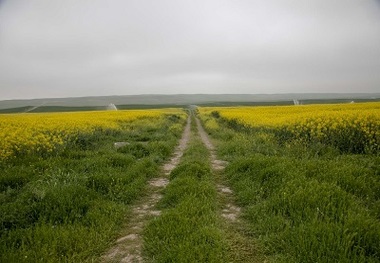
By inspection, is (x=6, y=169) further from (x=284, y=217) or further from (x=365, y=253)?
(x=365, y=253)

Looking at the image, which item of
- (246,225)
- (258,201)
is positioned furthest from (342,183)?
(246,225)

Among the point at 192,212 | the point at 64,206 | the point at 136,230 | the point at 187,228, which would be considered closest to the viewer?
the point at 187,228

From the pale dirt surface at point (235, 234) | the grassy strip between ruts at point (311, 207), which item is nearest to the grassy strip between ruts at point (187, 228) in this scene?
the pale dirt surface at point (235, 234)

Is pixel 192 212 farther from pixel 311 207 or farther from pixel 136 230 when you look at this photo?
pixel 311 207

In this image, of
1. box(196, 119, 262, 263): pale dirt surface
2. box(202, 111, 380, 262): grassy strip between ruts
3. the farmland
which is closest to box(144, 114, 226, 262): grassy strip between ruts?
the farmland

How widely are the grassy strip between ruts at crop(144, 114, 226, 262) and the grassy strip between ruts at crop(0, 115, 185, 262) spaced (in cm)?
92

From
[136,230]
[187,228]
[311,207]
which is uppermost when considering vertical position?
[311,207]

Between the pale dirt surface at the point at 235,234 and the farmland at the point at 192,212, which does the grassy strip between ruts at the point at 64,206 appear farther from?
the pale dirt surface at the point at 235,234

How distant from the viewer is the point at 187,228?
500cm

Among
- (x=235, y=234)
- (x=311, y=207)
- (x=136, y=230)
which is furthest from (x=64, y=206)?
(x=311, y=207)

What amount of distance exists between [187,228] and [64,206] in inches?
113

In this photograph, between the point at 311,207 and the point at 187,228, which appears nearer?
the point at 187,228

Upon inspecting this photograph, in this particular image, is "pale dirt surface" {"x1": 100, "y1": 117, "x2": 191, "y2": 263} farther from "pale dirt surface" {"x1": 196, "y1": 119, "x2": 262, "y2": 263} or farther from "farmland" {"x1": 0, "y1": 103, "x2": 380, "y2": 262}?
"pale dirt surface" {"x1": 196, "y1": 119, "x2": 262, "y2": 263}

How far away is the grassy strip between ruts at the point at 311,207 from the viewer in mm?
4102
